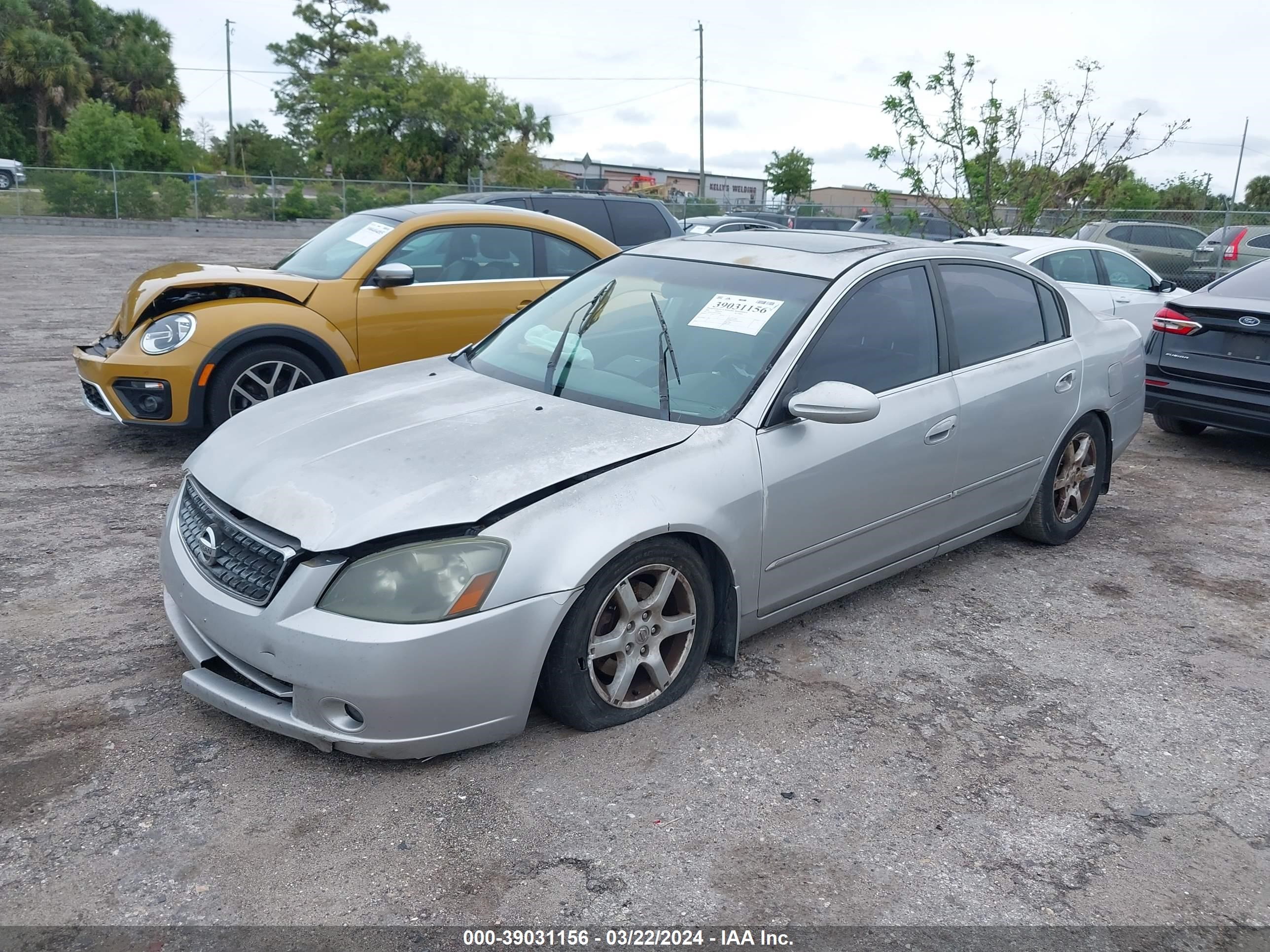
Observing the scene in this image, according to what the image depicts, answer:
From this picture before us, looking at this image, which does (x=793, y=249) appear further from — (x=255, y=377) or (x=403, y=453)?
(x=255, y=377)

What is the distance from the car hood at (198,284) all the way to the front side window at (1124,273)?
717 cm

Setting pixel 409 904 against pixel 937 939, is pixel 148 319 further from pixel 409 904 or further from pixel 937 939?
pixel 937 939

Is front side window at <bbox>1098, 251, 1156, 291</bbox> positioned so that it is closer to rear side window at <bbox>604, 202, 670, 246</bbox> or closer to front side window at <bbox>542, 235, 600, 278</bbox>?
rear side window at <bbox>604, 202, 670, 246</bbox>

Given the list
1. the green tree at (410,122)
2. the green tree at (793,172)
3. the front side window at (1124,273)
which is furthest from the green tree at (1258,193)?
the front side window at (1124,273)

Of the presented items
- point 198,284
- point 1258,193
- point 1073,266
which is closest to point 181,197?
point 198,284

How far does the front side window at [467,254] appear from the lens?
274 inches

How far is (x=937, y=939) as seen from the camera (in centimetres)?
255

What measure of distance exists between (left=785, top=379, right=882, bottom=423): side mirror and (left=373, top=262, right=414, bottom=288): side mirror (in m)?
3.64

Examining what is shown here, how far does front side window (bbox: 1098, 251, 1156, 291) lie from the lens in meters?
9.70

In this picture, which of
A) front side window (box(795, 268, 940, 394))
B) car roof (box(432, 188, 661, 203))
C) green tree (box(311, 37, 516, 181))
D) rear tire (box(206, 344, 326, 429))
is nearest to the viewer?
front side window (box(795, 268, 940, 394))

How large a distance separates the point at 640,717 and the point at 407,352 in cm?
399

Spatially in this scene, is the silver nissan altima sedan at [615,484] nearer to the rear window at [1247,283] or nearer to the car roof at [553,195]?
the rear window at [1247,283]

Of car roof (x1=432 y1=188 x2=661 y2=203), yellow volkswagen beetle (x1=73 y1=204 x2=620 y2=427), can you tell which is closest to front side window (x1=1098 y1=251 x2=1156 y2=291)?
car roof (x1=432 y1=188 x2=661 y2=203)

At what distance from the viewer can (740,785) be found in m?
3.15
